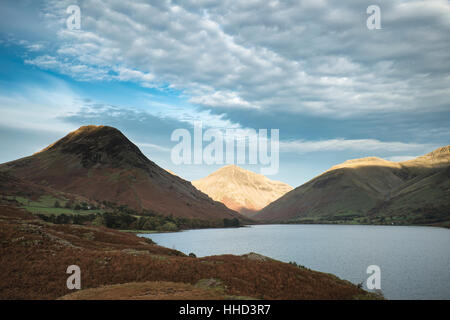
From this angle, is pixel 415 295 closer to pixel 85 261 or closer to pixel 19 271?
pixel 85 261

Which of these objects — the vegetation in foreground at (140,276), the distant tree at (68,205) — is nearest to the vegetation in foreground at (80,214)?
the distant tree at (68,205)

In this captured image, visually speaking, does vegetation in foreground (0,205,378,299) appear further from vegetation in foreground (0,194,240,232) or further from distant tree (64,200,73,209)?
distant tree (64,200,73,209)

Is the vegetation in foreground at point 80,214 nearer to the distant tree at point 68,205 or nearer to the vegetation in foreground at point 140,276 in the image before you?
the distant tree at point 68,205

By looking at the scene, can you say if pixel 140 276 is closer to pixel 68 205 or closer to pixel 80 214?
pixel 80 214

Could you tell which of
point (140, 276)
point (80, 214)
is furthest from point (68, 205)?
point (140, 276)

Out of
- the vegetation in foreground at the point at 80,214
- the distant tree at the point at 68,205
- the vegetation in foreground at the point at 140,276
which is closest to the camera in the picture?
the vegetation in foreground at the point at 140,276

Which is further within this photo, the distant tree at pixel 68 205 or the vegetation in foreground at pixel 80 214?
the distant tree at pixel 68 205

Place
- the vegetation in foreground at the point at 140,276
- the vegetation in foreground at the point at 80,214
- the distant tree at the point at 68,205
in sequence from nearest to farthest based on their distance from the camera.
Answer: the vegetation in foreground at the point at 140,276 → the vegetation in foreground at the point at 80,214 → the distant tree at the point at 68,205

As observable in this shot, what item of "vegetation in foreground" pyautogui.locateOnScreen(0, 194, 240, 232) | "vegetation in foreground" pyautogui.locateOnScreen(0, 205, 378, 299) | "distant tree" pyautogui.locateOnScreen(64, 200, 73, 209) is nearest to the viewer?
"vegetation in foreground" pyautogui.locateOnScreen(0, 205, 378, 299)

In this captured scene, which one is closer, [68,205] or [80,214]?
[80,214]

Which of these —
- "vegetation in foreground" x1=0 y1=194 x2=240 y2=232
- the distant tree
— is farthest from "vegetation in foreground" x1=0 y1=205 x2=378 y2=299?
the distant tree
